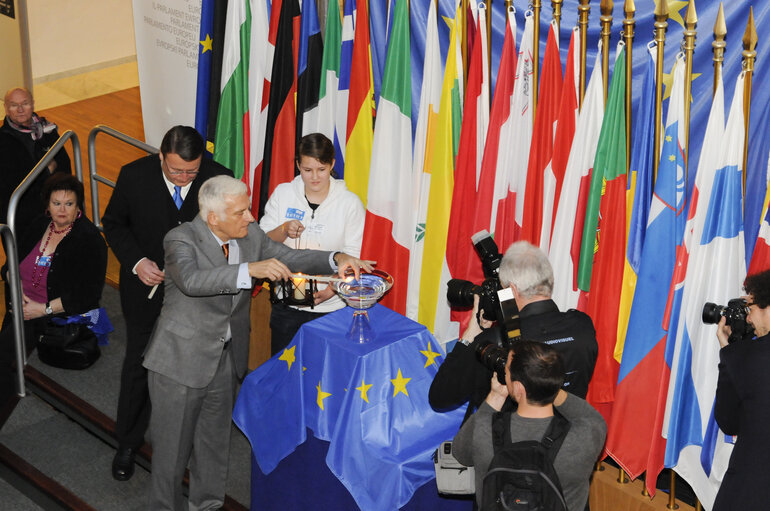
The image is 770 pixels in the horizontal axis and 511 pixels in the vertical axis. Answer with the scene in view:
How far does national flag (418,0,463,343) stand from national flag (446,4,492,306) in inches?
2.7

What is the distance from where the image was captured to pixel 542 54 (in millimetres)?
4621

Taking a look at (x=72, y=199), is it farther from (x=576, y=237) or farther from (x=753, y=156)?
(x=753, y=156)

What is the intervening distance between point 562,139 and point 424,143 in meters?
0.80

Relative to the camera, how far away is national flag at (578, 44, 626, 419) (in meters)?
4.19

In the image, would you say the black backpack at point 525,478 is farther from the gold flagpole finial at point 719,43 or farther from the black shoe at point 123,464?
the black shoe at point 123,464

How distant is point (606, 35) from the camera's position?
4.15 metres

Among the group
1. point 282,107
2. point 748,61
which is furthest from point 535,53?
point 282,107

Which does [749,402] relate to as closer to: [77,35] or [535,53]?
[535,53]

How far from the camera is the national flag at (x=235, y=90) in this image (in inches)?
225

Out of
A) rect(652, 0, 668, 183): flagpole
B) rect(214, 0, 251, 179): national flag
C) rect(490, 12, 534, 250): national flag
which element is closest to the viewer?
rect(652, 0, 668, 183): flagpole

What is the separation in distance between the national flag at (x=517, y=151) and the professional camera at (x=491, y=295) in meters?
0.74

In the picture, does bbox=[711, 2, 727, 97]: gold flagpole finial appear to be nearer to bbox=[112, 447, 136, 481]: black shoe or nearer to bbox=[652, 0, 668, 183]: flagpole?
bbox=[652, 0, 668, 183]: flagpole

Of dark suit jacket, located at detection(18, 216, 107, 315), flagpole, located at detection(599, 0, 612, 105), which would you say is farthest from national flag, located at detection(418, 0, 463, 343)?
dark suit jacket, located at detection(18, 216, 107, 315)

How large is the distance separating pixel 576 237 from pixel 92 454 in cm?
271
